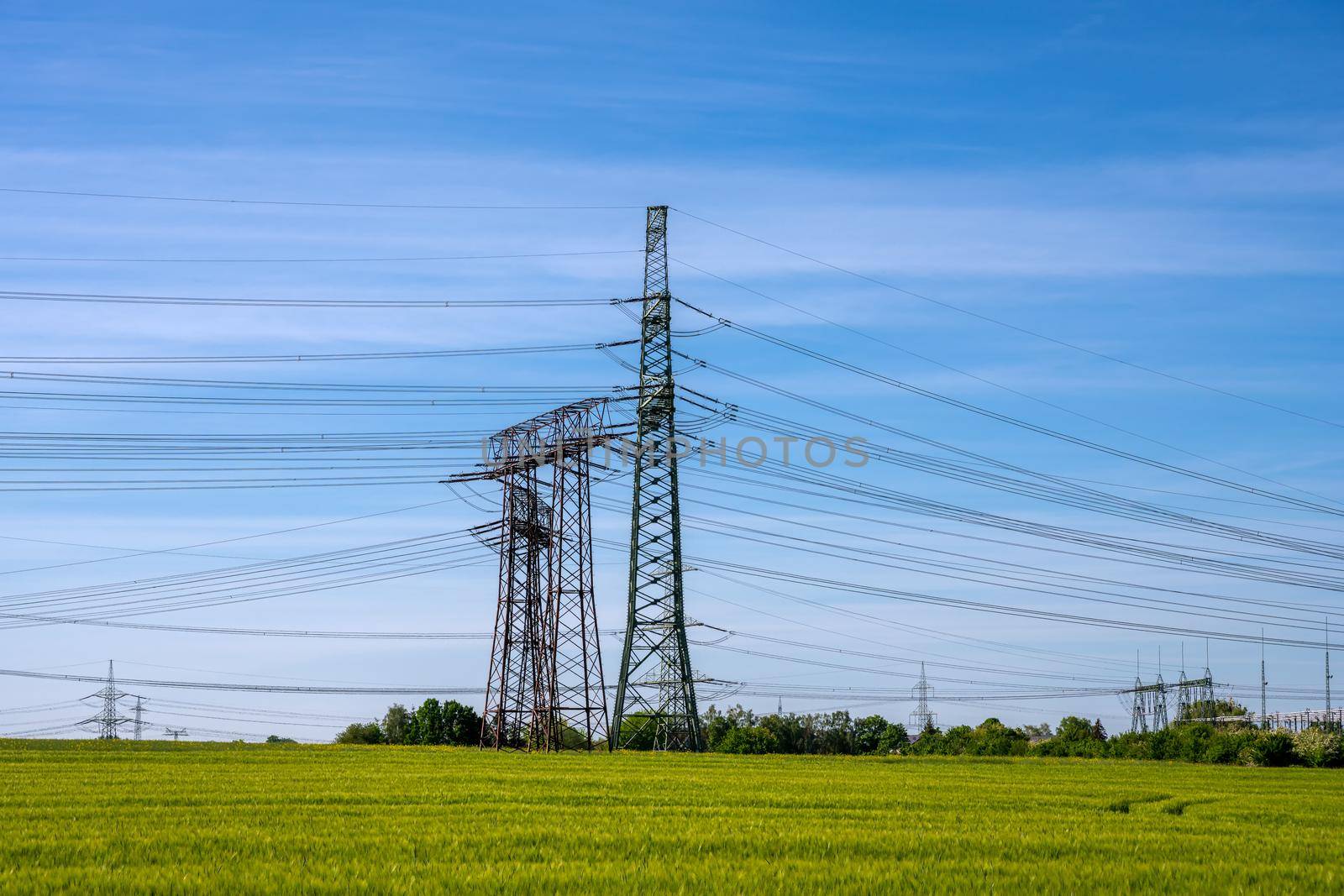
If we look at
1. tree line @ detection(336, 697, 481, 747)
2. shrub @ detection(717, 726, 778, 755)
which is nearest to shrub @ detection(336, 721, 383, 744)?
tree line @ detection(336, 697, 481, 747)

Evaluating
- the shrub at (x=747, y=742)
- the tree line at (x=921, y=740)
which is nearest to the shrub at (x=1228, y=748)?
the tree line at (x=921, y=740)

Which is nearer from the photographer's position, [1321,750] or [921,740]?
[1321,750]

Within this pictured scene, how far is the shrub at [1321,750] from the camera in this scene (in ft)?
223

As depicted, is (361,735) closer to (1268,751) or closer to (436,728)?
(436,728)

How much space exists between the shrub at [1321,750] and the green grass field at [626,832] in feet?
128

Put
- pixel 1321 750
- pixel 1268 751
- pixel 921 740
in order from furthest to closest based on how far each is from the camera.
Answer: pixel 921 740 → pixel 1321 750 → pixel 1268 751

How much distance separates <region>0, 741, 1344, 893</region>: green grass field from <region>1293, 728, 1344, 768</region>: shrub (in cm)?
3889

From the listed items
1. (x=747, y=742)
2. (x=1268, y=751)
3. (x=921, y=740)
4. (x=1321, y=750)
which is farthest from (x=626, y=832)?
(x=921, y=740)

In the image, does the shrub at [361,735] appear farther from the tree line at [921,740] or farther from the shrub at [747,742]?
the shrub at [747,742]

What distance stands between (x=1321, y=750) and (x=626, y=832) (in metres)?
67.1

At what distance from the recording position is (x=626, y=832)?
56.9ft

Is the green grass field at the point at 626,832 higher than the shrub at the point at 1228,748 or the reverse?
higher

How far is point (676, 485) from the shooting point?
5591cm

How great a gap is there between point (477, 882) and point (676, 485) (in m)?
43.4
